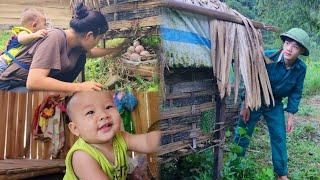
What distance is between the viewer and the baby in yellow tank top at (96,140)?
0.88 meters

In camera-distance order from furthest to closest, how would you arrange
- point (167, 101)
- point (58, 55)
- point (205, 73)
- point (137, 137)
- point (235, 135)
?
point (235, 135)
point (205, 73)
point (167, 101)
point (137, 137)
point (58, 55)

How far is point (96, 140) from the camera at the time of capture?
0.90 m

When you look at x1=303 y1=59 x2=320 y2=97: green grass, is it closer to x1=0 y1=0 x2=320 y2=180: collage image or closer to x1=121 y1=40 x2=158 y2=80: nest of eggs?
x1=0 y1=0 x2=320 y2=180: collage image

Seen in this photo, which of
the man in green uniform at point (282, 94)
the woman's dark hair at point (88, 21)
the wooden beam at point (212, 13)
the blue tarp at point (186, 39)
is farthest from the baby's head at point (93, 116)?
Answer: the man in green uniform at point (282, 94)

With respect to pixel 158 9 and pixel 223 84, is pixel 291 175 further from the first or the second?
pixel 158 9

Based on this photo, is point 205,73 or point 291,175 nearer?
point 205,73

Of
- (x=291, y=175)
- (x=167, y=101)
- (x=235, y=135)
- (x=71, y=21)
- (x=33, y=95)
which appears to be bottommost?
(x=291, y=175)

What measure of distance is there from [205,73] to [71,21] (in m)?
1.18

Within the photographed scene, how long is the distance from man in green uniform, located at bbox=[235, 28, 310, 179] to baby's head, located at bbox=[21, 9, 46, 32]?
1.43 m

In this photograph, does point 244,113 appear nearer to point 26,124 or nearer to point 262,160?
point 262,160

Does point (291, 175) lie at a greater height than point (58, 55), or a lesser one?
lesser

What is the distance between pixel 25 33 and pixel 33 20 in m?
0.03

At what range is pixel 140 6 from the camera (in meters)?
0.93

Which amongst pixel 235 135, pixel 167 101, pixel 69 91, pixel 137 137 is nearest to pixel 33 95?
pixel 69 91
